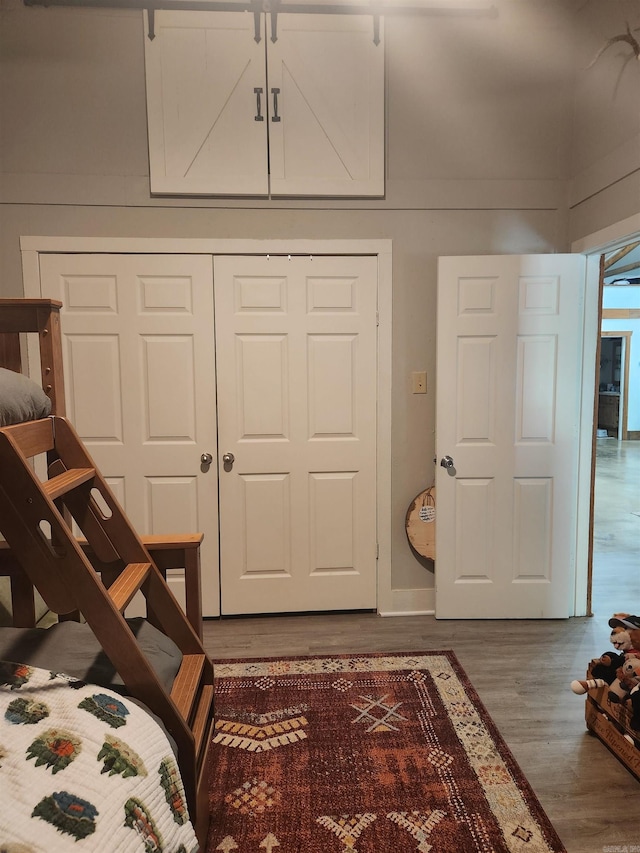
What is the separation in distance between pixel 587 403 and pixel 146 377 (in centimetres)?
242

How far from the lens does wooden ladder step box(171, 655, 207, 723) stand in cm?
130

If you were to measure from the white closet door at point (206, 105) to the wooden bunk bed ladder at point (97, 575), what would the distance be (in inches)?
72.7

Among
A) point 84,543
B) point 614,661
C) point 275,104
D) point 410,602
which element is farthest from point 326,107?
point 614,661

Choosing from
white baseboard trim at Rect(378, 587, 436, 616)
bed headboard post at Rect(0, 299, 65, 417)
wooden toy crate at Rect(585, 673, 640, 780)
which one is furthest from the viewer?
white baseboard trim at Rect(378, 587, 436, 616)

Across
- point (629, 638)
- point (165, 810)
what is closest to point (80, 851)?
point (165, 810)

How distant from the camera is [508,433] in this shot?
2.94 meters

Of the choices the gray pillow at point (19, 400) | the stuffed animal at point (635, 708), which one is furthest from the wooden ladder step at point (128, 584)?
the stuffed animal at point (635, 708)

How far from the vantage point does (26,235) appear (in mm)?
2785

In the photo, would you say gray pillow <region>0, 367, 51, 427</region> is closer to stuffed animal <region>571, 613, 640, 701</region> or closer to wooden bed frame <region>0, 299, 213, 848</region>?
wooden bed frame <region>0, 299, 213, 848</region>

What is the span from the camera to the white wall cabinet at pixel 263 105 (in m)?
2.74

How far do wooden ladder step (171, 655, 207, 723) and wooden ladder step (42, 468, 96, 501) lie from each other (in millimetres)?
571

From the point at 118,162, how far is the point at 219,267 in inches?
28.8

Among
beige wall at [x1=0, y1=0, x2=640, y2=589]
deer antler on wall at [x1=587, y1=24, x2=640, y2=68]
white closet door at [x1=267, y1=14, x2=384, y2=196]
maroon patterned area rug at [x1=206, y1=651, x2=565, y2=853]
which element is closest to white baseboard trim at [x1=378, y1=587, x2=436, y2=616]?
beige wall at [x1=0, y1=0, x2=640, y2=589]

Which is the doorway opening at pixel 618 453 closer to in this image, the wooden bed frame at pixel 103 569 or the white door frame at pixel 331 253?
the white door frame at pixel 331 253
